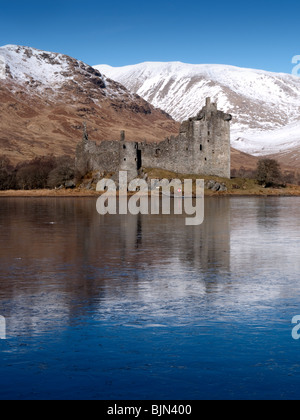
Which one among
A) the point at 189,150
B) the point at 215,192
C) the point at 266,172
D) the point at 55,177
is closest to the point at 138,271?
the point at 215,192

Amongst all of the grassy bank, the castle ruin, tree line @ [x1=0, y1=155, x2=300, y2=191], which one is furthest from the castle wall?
tree line @ [x1=0, y1=155, x2=300, y2=191]

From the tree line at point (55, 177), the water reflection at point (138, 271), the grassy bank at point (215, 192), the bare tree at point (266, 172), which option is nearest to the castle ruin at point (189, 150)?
the grassy bank at point (215, 192)

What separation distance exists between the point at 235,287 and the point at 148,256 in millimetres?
6176

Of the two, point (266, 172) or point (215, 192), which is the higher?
point (266, 172)

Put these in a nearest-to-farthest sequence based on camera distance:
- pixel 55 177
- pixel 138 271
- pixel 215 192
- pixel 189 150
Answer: pixel 138 271
pixel 215 192
pixel 189 150
pixel 55 177

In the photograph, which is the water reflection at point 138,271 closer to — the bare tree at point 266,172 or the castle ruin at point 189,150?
the castle ruin at point 189,150

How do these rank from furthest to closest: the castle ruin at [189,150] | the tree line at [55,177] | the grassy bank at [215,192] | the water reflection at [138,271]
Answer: the tree line at [55,177]
the castle ruin at [189,150]
the grassy bank at [215,192]
the water reflection at [138,271]

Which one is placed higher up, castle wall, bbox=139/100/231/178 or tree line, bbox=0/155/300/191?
castle wall, bbox=139/100/231/178

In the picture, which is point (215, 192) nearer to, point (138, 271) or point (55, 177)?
point (55, 177)

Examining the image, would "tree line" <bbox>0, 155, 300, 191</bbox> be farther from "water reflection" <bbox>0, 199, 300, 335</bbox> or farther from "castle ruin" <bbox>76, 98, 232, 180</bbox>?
"water reflection" <bbox>0, 199, 300, 335</bbox>

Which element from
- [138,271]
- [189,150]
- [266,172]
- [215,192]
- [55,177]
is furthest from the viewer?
[266,172]
